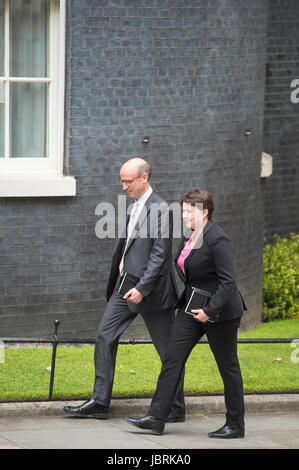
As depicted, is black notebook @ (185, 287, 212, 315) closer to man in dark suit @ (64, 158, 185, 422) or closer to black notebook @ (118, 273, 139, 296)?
man in dark suit @ (64, 158, 185, 422)

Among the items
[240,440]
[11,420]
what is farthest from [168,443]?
[11,420]

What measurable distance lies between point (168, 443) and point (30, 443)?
98 centimetres

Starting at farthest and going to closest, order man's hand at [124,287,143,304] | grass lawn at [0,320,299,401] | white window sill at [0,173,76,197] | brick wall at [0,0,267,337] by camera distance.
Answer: brick wall at [0,0,267,337] → white window sill at [0,173,76,197] → grass lawn at [0,320,299,401] → man's hand at [124,287,143,304]

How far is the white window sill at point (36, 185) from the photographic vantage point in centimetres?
1040

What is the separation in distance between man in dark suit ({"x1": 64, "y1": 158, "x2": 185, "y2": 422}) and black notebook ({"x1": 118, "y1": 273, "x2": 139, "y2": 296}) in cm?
3

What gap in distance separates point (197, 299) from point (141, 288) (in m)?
0.54

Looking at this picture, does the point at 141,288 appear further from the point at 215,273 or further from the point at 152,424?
the point at 152,424

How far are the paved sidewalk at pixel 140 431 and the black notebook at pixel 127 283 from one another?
3.26 ft

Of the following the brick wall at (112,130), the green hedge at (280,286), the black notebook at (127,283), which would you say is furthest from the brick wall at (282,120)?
the black notebook at (127,283)

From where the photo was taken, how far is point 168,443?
290 inches

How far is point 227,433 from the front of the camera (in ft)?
24.8

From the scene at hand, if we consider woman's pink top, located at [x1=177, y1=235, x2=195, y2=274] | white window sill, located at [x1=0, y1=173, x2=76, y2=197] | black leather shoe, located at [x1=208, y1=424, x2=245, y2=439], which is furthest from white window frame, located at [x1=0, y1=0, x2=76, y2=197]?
black leather shoe, located at [x1=208, y1=424, x2=245, y2=439]

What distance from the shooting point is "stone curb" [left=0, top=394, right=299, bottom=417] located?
26.5ft

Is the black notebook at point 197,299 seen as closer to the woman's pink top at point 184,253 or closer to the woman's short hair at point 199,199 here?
the woman's pink top at point 184,253
